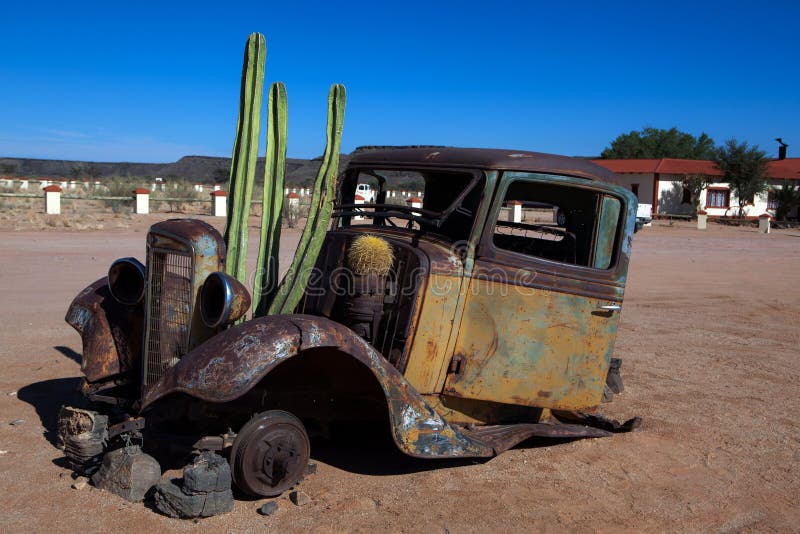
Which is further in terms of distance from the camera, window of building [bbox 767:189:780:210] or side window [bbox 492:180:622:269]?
window of building [bbox 767:189:780:210]

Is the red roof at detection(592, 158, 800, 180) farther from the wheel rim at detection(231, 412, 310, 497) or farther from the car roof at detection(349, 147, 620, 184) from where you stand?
the wheel rim at detection(231, 412, 310, 497)

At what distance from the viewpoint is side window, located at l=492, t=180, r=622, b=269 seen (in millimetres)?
4930

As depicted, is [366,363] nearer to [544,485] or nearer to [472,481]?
[472,481]

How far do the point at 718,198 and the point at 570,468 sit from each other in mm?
44434

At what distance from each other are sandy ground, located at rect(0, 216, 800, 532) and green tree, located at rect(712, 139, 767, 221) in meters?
37.5

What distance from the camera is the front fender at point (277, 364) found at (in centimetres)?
357

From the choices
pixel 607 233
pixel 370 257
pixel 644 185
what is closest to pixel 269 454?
pixel 370 257

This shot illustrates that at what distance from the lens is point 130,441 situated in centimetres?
401

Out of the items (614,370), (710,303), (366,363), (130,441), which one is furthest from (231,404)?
(710,303)

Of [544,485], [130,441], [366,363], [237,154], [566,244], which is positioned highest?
[237,154]

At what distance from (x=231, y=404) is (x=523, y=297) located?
182cm

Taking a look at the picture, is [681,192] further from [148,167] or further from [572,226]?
[148,167]

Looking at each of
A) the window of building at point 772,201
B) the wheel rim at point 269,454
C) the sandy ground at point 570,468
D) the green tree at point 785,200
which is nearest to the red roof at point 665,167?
the window of building at point 772,201

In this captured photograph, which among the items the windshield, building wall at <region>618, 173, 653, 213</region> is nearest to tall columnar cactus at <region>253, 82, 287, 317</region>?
the windshield
